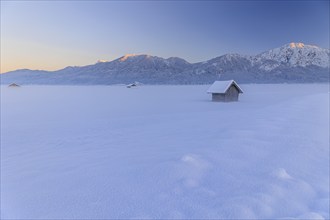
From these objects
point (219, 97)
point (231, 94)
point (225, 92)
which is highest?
point (225, 92)

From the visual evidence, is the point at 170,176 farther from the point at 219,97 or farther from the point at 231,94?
the point at 231,94

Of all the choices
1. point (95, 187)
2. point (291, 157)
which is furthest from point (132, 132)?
point (291, 157)

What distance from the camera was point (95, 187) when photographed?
19.8 feet

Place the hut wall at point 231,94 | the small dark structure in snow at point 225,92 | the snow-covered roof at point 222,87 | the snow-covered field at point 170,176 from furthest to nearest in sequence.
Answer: the hut wall at point 231,94, the small dark structure in snow at point 225,92, the snow-covered roof at point 222,87, the snow-covered field at point 170,176

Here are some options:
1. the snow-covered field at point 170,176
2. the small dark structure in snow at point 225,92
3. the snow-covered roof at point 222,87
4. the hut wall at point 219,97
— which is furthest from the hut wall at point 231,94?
the snow-covered field at point 170,176

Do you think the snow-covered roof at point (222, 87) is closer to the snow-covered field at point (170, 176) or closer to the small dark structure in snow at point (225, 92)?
the small dark structure in snow at point (225, 92)

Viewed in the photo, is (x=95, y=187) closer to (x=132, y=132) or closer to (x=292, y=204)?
(x=292, y=204)

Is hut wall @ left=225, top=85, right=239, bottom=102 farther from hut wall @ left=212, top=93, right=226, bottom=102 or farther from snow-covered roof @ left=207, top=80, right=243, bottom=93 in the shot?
snow-covered roof @ left=207, top=80, right=243, bottom=93

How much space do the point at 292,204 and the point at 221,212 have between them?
1633 mm

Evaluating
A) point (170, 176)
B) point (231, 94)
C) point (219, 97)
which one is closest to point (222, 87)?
point (219, 97)

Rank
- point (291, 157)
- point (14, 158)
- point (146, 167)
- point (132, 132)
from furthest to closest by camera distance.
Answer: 1. point (132, 132)
2. point (14, 158)
3. point (291, 157)
4. point (146, 167)

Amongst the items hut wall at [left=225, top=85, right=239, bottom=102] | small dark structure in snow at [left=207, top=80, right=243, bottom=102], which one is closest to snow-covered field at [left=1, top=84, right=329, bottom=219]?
small dark structure in snow at [left=207, top=80, right=243, bottom=102]

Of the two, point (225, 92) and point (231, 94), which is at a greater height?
point (225, 92)

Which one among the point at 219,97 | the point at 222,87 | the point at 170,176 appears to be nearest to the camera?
the point at 170,176
